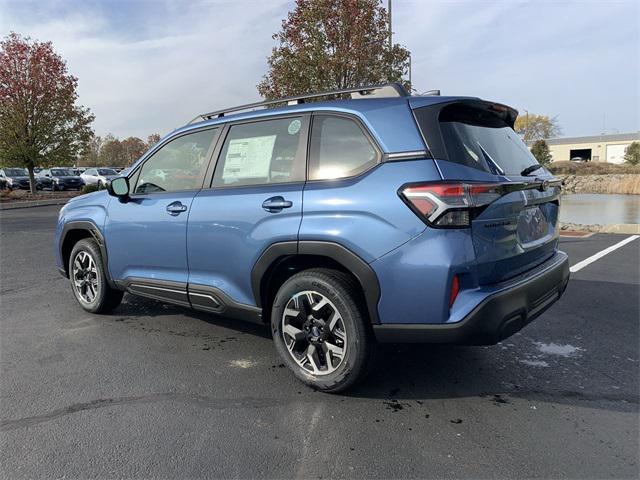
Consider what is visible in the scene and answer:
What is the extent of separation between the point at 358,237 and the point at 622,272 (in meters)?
5.60

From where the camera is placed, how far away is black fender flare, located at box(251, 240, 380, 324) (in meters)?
2.86

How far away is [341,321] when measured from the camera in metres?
3.02

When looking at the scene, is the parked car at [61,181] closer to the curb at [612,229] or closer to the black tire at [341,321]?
the curb at [612,229]

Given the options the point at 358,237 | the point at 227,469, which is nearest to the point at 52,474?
the point at 227,469

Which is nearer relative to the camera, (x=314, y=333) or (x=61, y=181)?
(x=314, y=333)

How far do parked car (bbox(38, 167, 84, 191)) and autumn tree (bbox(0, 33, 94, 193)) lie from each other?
27.3ft

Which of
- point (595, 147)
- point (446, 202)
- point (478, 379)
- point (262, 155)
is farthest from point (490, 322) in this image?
point (595, 147)

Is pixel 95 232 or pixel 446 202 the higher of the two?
pixel 446 202

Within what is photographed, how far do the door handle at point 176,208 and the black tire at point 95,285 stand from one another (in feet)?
3.96

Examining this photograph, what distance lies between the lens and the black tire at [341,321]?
116 inches

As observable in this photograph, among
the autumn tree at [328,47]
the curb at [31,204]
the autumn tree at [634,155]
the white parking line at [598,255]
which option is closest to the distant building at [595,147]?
the autumn tree at [634,155]

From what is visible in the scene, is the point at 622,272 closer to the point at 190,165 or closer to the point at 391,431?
the point at 391,431

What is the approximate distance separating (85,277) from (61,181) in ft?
99.4

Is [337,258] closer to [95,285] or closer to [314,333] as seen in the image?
[314,333]
